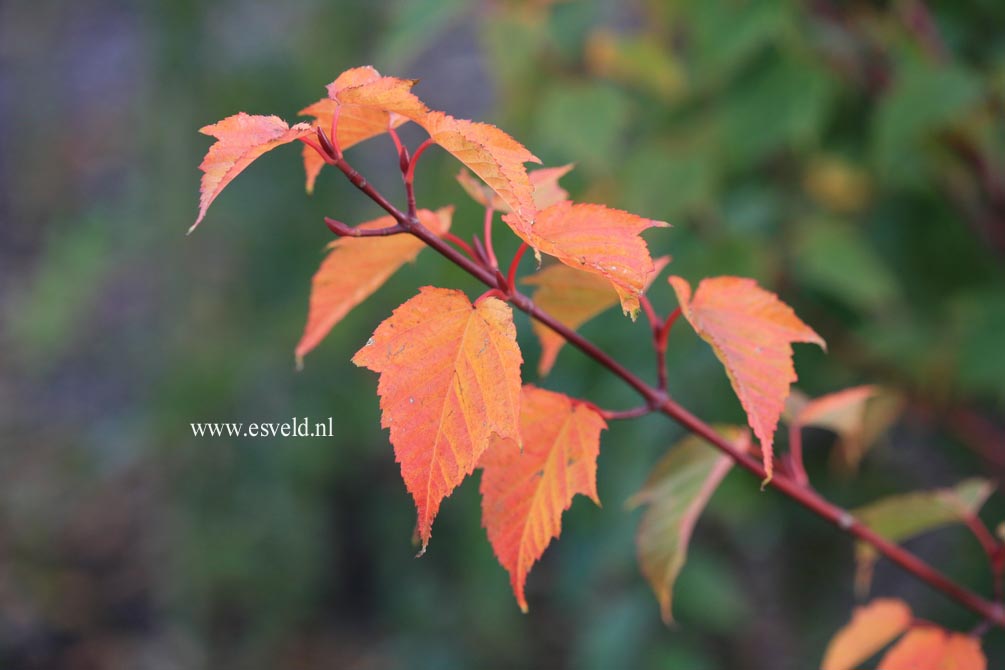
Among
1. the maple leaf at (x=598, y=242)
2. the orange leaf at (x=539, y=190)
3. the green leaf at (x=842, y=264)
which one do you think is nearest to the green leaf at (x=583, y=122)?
the green leaf at (x=842, y=264)

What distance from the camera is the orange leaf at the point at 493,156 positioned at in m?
0.36

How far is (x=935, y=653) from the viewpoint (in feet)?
1.69

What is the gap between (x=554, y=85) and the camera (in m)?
1.03

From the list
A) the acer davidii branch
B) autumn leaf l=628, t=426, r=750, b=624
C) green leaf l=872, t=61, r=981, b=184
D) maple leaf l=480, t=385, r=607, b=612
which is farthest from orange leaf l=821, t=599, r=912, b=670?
green leaf l=872, t=61, r=981, b=184

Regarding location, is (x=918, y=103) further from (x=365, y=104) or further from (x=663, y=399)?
(x=365, y=104)

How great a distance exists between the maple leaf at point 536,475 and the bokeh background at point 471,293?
505 millimetres

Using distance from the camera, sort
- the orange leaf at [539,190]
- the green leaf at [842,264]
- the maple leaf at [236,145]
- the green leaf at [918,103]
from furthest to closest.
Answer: the green leaf at [842,264] < the green leaf at [918,103] < the orange leaf at [539,190] < the maple leaf at [236,145]

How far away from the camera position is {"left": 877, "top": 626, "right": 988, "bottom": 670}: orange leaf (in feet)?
1.66

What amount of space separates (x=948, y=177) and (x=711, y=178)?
28 cm

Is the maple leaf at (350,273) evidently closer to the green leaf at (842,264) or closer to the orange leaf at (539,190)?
the orange leaf at (539,190)

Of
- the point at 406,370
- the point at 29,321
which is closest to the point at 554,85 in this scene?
the point at 406,370

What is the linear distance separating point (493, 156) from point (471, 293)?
2.38 ft

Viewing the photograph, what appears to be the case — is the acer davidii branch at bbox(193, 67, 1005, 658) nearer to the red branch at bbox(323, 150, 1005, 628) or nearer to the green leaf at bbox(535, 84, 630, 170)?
the red branch at bbox(323, 150, 1005, 628)

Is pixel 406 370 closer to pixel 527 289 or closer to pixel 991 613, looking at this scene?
pixel 991 613
